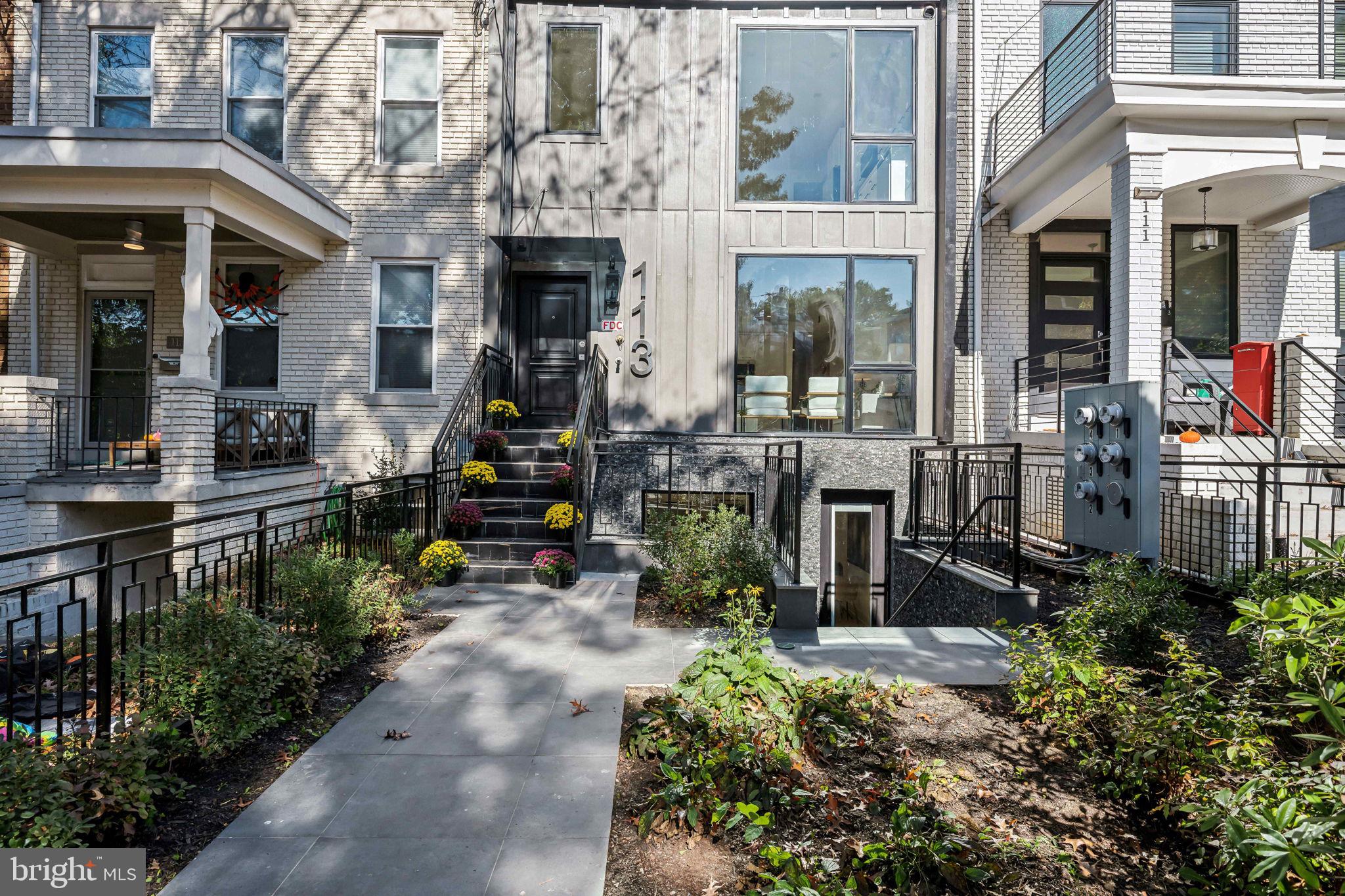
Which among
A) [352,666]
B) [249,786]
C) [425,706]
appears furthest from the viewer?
[352,666]

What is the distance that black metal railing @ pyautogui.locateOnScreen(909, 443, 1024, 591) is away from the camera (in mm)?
5754

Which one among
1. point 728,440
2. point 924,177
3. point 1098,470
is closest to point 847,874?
point 1098,470

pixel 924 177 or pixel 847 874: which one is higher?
pixel 924 177

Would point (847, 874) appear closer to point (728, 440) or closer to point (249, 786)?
point (249, 786)

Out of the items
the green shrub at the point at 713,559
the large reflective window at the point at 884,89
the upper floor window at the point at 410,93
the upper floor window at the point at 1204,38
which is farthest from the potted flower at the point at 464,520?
the upper floor window at the point at 1204,38

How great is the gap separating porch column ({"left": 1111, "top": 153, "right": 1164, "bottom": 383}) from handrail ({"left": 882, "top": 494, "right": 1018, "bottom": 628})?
2392 mm

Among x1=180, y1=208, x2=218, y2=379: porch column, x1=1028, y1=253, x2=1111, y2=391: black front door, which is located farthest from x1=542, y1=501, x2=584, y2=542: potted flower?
x1=1028, y1=253, x2=1111, y2=391: black front door

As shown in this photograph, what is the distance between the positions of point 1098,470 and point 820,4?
8071 millimetres

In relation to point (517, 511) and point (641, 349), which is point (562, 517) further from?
point (641, 349)

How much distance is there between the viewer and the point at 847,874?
7.37 feet

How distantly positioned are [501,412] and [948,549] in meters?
5.66

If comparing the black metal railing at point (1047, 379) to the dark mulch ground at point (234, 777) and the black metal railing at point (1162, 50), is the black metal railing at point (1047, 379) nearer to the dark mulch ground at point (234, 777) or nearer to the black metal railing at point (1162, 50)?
the black metal railing at point (1162, 50)

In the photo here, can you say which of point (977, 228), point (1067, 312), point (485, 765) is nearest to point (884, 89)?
point (977, 228)

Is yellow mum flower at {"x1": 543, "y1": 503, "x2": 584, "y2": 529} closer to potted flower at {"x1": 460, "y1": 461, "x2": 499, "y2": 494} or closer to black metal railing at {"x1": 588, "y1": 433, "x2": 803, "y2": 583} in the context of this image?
black metal railing at {"x1": 588, "y1": 433, "x2": 803, "y2": 583}
